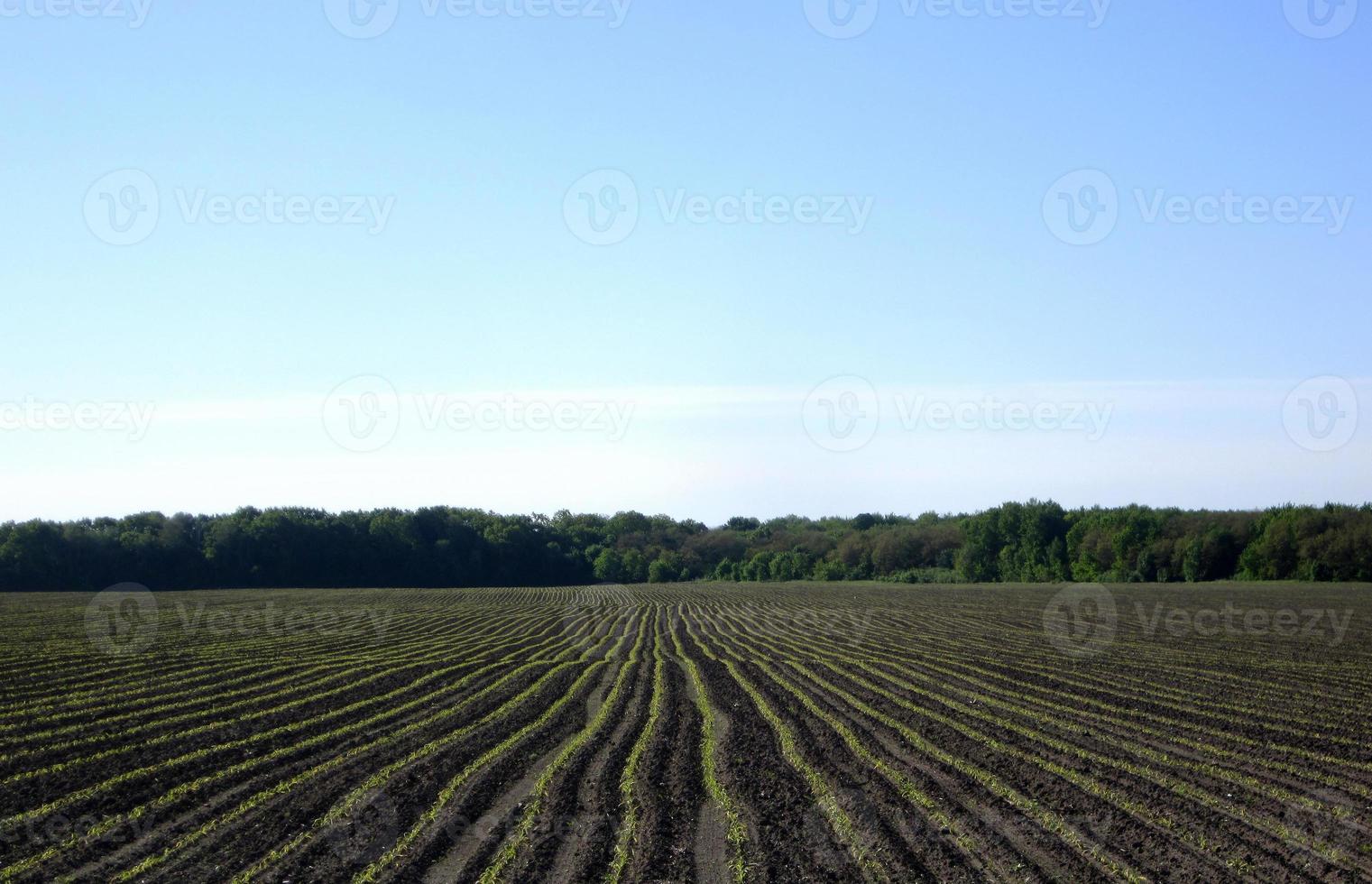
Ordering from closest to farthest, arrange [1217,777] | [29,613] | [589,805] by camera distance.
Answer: [589,805] → [1217,777] → [29,613]

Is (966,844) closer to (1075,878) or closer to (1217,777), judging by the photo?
(1075,878)

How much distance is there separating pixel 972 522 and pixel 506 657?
7167 cm

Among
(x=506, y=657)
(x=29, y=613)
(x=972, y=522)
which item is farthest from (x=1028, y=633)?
(x=972, y=522)

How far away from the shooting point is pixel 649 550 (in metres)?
120

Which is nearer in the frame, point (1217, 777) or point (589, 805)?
point (589, 805)

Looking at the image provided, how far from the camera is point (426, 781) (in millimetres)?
A: 11977

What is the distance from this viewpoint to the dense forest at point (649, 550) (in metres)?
71.6

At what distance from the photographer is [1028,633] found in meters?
32.7

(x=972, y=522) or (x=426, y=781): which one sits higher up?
(x=972, y=522)

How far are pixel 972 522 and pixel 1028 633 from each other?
60.8 meters

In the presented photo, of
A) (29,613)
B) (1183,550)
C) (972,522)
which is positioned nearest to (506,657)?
(29,613)

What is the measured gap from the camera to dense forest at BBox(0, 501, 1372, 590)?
235 ft

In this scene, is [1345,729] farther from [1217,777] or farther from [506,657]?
[506,657]

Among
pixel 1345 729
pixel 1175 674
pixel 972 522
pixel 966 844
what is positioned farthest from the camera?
pixel 972 522
